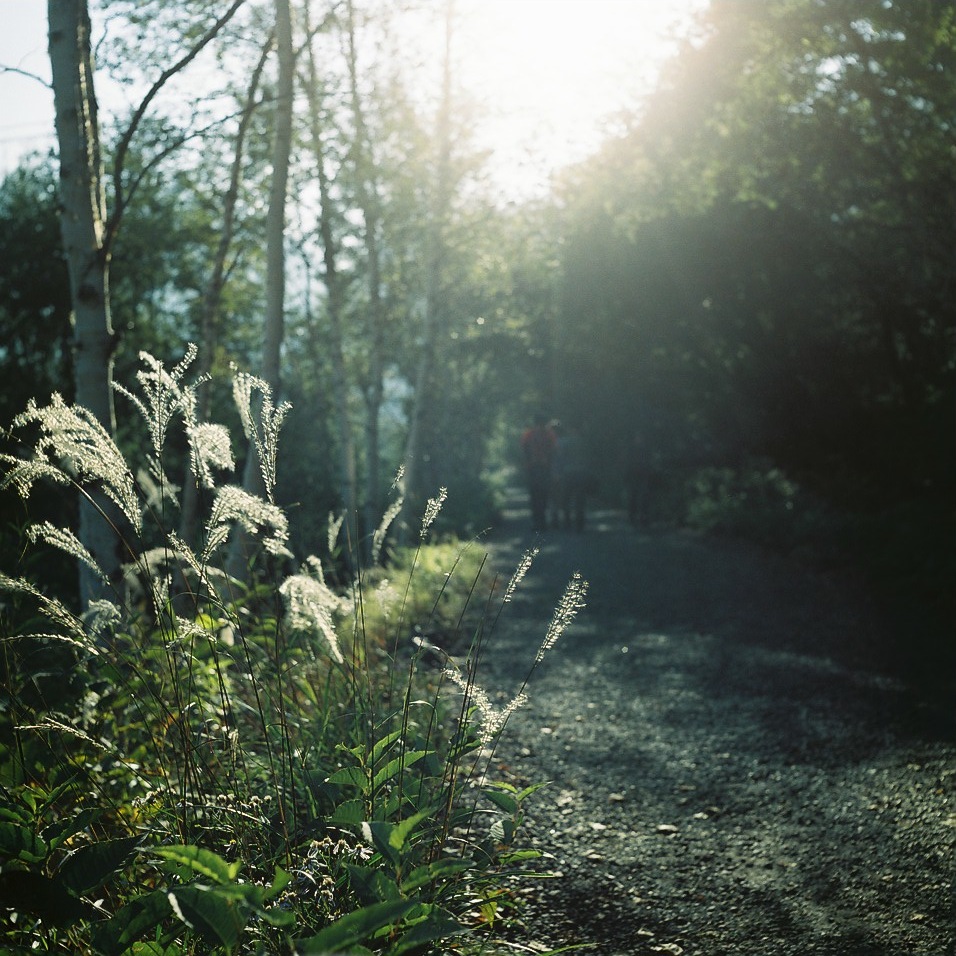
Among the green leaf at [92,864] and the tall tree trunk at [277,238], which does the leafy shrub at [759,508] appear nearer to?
the tall tree trunk at [277,238]

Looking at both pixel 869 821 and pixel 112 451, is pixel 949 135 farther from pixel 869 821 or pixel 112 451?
pixel 112 451

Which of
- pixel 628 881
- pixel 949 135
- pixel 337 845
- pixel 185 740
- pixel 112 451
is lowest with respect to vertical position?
pixel 628 881

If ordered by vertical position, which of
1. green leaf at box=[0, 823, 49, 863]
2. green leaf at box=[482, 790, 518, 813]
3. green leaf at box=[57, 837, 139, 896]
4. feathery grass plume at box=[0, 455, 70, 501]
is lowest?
green leaf at box=[482, 790, 518, 813]

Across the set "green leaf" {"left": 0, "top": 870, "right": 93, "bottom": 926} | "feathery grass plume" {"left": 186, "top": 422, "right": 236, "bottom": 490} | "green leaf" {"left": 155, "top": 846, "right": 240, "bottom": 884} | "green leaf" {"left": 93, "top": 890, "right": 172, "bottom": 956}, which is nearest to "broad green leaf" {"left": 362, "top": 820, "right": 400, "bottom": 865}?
"green leaf" {"left": 155, "top": 846, "right": 240, "bottom": 884}

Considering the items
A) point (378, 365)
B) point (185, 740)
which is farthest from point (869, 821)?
point (378, 365)

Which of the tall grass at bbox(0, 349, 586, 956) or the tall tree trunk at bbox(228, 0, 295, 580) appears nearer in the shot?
the tall grass at bbox(0, 349, 586, 956)

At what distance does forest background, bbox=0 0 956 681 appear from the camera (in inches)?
405

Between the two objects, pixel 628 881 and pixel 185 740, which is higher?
pixel 185 740

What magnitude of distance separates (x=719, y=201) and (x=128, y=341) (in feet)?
36.5

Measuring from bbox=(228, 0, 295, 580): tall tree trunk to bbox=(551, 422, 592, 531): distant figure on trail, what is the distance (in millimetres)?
12332

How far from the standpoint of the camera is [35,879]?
2.37 metres

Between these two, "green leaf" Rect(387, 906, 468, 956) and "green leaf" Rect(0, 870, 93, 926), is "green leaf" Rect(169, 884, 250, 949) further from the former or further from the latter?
"green leaf" Rect(0, 870, 93, 926)

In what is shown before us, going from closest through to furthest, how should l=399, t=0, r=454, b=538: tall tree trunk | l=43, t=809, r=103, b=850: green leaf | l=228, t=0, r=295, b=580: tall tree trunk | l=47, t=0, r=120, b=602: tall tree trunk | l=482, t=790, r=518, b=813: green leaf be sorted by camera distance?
1. l=43, t=809, r=103, b=850: green leaf
2. l=482, t=790, r=518, b=813: green leaf
3. l=47, t=0, r=120, b=602: tall tree trunk
4. l=228, t=0, r=295, b=580: tall tree trunk
5. l=399, t=0, r=454, b=538: tall tree trunk

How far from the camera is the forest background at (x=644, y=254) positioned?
1029 centimetres
